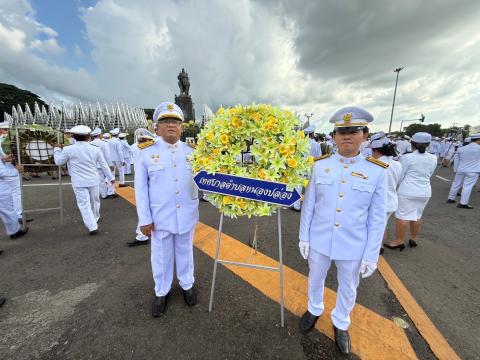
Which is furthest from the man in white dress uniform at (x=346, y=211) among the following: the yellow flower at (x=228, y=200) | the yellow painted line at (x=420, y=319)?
the yellow painted line at (x=420, y=319)

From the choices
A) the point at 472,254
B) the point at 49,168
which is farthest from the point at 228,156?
the point at 49,168

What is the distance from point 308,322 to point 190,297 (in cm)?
136

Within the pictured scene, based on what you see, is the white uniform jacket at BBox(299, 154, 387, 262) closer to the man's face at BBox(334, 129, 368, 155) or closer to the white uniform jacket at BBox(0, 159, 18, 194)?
the man's face at BBox(334, 129, 368, 155)

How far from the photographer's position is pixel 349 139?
192 centimetres

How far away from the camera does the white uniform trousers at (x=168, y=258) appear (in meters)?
2.55

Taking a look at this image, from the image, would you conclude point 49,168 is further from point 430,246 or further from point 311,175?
point 430,246

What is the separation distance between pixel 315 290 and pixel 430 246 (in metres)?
3.34

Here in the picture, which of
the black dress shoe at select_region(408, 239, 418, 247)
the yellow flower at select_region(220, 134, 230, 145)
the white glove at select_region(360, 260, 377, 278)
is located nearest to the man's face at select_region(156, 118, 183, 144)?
the yellow flower at select_region(220, 134, 230, 145)

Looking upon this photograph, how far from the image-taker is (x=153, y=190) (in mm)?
2447

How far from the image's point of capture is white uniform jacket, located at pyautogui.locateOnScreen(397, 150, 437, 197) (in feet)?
12.4

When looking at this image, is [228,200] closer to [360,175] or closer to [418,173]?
[360,175]

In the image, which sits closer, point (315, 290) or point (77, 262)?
point (315, 290)

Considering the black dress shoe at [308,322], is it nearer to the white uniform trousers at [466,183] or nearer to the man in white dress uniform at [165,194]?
the man in white dress uniform at [165,194]

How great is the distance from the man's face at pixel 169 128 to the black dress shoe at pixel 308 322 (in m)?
2.39
